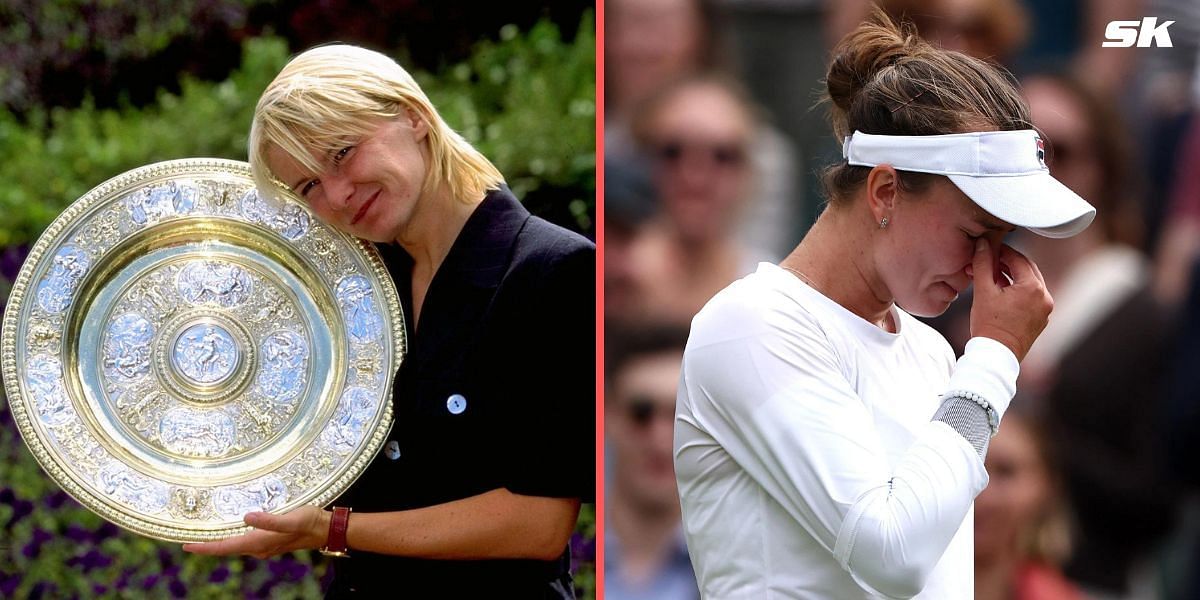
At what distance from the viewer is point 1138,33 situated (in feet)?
A: 11.1

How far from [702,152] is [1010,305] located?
162cm

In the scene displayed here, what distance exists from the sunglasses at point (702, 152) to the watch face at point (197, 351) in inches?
43.7

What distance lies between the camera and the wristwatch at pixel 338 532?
2436 mm

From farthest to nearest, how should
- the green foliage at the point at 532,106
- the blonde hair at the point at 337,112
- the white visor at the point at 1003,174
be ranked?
the green foliage at the point at 532,106, the blonde hair at the point at 337,112, the white visor at the point at 1003,174

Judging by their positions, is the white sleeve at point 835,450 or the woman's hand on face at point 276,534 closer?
the white sleeve at point 835,450

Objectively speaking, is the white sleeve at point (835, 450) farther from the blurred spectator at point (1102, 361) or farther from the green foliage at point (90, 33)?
the green foliage at point (90, 33)

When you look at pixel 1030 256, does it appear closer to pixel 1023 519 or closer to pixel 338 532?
pixel 1023 519

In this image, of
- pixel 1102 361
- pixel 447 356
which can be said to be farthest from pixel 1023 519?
pixel 447 356

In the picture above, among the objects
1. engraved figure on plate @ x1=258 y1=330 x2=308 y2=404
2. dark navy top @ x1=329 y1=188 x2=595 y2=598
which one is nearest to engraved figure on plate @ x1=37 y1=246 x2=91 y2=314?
engraved figure on plate @ x1=258 y1=330 x2=308 y2=404

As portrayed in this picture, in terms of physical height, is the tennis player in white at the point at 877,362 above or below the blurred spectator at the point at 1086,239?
above

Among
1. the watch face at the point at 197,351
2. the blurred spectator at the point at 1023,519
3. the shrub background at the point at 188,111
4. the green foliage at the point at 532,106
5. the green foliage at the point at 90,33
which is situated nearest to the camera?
the watch face at the point at 197,351

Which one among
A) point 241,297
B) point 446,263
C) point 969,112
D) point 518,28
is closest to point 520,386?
point 446,263

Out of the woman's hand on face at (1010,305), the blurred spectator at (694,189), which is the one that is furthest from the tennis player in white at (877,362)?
the blurred spectator at (694,189)

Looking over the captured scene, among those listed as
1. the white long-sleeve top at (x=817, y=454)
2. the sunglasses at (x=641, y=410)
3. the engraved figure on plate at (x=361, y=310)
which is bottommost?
the sunglasses at (x=641, y=410)
